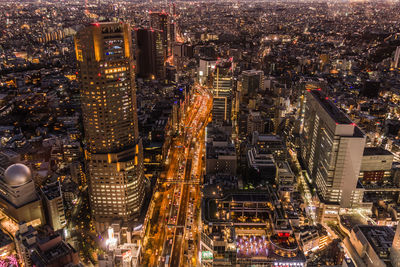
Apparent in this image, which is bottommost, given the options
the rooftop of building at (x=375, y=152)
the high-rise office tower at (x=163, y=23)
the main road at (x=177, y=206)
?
the main road at (x=177, y=206)

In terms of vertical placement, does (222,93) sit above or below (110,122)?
below

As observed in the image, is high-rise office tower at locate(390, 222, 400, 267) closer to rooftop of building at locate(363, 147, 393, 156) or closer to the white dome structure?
rooftop of building at locate(363, 147, 393, 156)

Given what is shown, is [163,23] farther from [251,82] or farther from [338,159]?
[338,159]

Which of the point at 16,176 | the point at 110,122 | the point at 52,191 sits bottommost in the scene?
the point at 52,191

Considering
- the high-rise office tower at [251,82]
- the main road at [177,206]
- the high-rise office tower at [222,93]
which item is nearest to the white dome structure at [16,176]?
the main road at [177,206]

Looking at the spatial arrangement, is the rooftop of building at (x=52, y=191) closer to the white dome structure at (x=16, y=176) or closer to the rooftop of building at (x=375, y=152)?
the white dome structure at (x=16, y=176)

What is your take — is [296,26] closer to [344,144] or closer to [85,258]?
[344,144]

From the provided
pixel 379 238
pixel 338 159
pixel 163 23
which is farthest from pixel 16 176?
pixel 163 23
